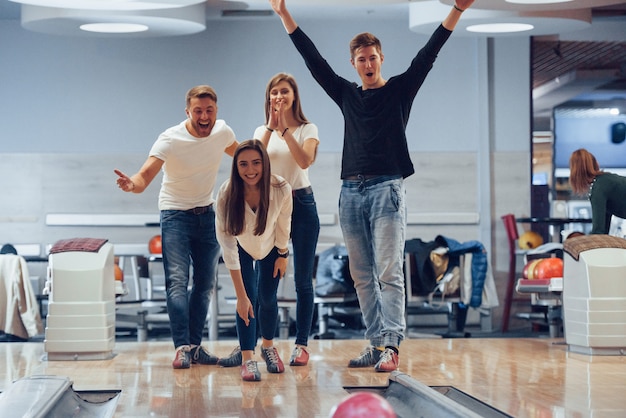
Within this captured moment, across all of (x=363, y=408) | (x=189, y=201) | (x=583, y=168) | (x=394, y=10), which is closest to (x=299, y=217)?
(x=189, y=201)

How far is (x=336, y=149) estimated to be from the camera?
9.80 m

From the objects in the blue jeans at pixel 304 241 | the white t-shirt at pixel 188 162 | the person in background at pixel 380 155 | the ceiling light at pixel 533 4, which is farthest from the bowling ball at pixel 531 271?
the white t-shirt at pixel 188 162

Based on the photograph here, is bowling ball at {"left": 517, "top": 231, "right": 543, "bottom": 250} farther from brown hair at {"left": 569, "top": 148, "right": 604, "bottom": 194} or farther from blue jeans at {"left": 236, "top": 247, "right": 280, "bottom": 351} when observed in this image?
blue jeans at {"left": 236, "top": 247, "right": 280, "bottom": 351}

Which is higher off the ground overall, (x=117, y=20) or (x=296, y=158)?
(x=117, y=20)

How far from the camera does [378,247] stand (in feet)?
16.0

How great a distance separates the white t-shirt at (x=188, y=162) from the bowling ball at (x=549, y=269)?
274 cm

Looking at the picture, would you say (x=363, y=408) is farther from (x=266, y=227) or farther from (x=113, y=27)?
(x=113, y=27)

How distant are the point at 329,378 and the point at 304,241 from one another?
26.8 inches

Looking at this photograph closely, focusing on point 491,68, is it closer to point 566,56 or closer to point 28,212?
point 566,56

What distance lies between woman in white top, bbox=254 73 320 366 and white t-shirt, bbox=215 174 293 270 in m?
0.14

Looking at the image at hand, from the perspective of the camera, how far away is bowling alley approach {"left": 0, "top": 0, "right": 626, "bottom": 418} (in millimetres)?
4703

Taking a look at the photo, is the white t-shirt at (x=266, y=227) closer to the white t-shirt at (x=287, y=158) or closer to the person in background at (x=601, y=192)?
the white t-shirt at (x=287, y=158)

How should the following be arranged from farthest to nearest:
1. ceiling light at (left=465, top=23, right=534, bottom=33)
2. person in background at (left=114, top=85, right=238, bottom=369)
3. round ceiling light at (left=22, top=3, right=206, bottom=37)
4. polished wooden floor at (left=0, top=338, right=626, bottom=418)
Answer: ceiling light at (left=465, top=23, right=534, bottom=33), round ceiling light at (left=22, top=3, right=206, bottom=37), person in background at (left=114, top=85, right=238, bottom=369), polished wooden floor at (left=0, top=338, right=626, bottom=418)

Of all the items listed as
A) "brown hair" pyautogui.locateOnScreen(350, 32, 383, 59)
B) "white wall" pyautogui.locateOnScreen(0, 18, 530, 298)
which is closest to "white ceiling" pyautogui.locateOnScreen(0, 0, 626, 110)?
"white wall" pyautogui.locateOnScreen(0, 18, 530, 298)
